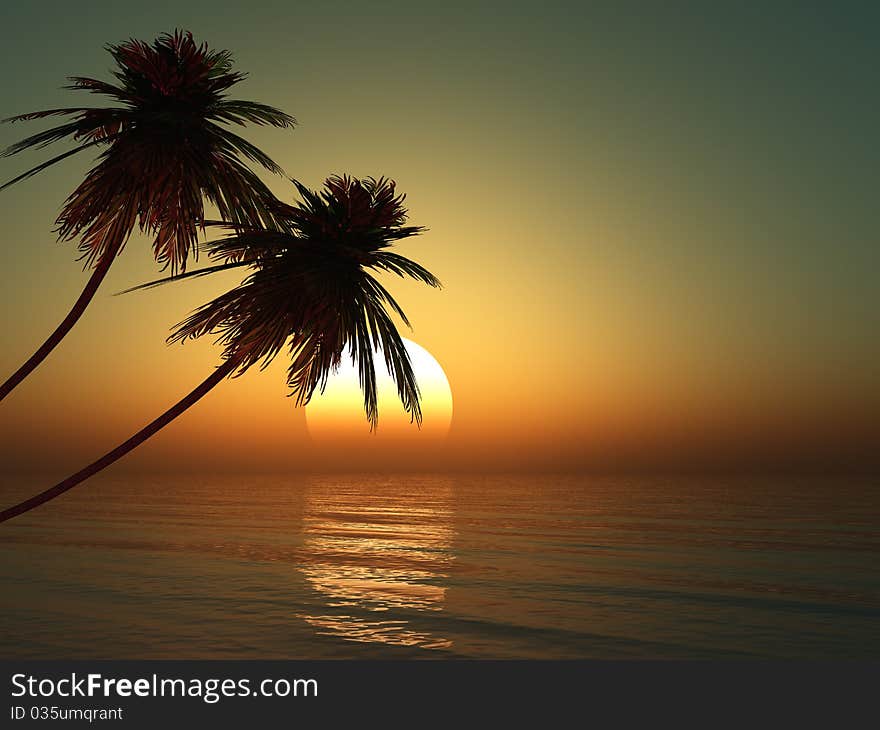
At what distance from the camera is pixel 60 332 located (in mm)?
8016

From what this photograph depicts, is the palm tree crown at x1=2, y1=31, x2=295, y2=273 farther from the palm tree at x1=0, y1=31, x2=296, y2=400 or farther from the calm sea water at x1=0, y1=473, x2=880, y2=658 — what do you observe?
the calm sea water at x1=0, y1=473, x2=880, y2=658

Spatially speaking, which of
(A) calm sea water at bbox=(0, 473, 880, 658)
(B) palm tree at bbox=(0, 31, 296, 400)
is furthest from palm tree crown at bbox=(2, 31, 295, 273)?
(A) calm sea water at bbox=(0, 473, 880, 658)

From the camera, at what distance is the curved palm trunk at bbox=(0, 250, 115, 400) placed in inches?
306

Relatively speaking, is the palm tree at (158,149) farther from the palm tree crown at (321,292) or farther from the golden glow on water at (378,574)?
the golden glow on water at (378,574)

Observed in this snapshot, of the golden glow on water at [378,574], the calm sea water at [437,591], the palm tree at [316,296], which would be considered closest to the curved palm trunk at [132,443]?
the palm tree at [316,296]

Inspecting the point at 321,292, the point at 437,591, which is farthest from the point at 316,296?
the point at 437,591

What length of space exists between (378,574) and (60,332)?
23496mm

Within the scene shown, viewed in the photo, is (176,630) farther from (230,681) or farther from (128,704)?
(128,704)

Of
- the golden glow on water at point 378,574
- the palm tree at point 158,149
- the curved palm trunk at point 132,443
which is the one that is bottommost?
the golden glow on water at point 378,574

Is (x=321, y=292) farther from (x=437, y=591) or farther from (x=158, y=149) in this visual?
(x=437, y=591)

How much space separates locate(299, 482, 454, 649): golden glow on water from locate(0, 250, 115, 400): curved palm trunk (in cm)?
1151

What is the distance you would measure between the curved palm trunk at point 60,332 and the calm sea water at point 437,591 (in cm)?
982

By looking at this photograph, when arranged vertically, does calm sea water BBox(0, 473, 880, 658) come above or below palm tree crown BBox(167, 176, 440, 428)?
below

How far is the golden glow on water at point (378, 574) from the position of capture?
1972 cm
